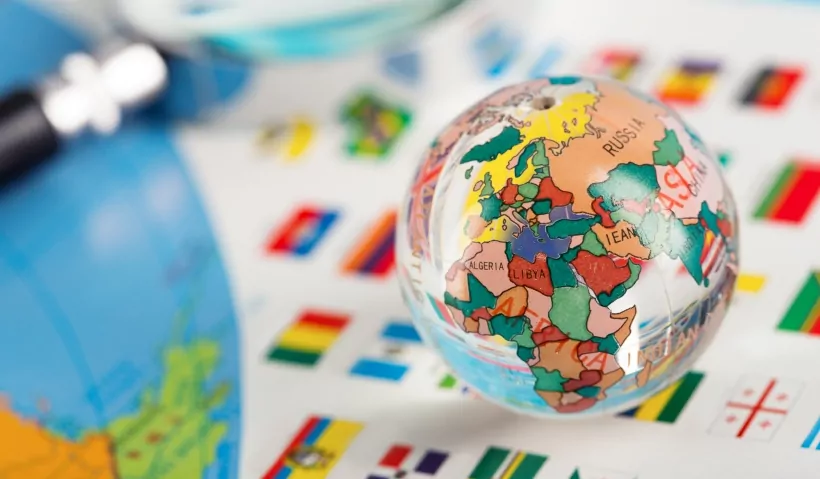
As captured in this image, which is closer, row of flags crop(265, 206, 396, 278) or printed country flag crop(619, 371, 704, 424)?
printed country flag crop(619, 371, 704, 424)

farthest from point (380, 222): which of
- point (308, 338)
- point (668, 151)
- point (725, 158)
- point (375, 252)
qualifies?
point (668, 151)

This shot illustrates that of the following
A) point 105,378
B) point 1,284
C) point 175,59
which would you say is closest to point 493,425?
point 105,378

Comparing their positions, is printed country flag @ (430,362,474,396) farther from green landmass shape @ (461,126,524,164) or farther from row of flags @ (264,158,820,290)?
green landmass shape @ (461,126,524,164)

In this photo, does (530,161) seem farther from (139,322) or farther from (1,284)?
(1,284)

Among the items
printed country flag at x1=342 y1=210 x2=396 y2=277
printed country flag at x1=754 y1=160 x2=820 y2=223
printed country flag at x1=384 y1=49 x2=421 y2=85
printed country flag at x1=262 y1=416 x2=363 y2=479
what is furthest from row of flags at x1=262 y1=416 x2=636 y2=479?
printed country flag at x1=384 y1=49 x2=421 y2=85

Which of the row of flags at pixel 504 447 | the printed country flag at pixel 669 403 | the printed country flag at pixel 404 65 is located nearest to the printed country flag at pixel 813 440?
the row of flags at pixel 504 447

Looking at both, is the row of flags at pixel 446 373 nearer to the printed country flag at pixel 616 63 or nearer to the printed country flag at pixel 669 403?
the printed country flag at pixel 669 403

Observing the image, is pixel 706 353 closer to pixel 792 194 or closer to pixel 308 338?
pixel 792 194
